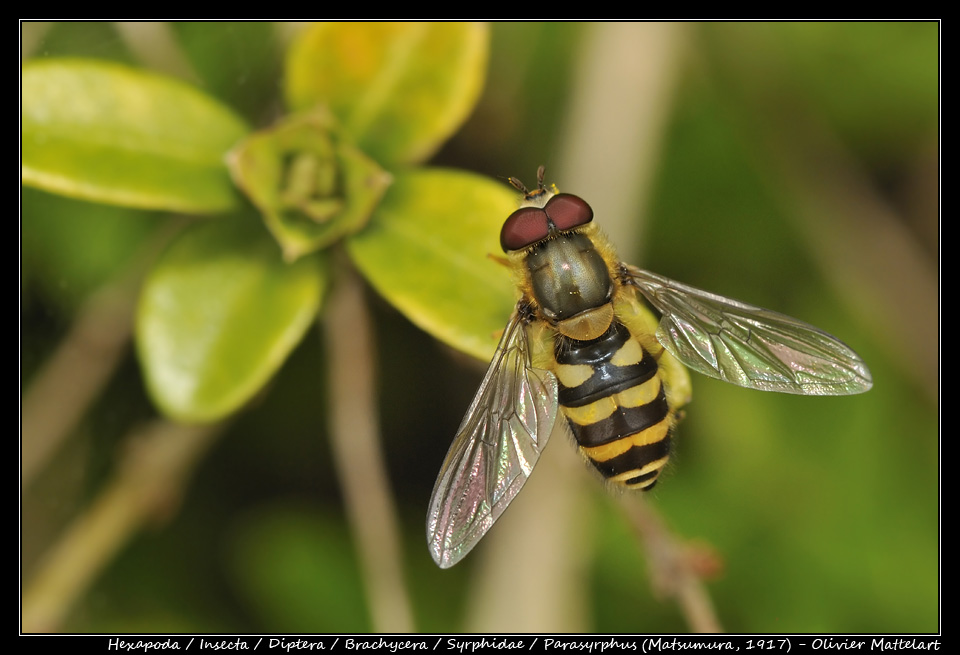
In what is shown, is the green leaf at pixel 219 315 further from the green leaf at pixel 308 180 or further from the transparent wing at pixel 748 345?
the transparent wing at pixel 748 345

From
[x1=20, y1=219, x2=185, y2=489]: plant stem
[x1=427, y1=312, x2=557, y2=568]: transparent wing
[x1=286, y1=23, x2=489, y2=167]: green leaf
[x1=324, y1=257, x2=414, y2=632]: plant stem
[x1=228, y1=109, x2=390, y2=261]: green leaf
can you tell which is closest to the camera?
[x1=427, y1=312, x2=557, y2=568]: transparent wing

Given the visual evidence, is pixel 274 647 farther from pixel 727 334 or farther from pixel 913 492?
pixel 913 492

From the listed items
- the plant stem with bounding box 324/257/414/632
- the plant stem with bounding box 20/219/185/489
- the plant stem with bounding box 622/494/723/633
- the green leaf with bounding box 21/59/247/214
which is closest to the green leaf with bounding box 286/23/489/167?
the green leaf with bounding box 21/59/247/214

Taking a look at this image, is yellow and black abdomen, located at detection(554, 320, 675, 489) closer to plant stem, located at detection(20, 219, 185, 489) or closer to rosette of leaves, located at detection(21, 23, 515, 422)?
rosette of leaves, located at detection(21, 23, 515, 422)

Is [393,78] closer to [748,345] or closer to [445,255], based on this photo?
[445,255]

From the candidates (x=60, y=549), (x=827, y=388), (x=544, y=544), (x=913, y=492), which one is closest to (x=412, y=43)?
(x=827, y=388)

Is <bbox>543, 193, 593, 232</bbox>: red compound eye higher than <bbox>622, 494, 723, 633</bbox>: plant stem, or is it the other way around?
<bbox>543, 193, 593, 232</bbox>: red compound eye

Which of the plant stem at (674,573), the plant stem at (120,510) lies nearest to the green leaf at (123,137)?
the plant stem at (120,510)

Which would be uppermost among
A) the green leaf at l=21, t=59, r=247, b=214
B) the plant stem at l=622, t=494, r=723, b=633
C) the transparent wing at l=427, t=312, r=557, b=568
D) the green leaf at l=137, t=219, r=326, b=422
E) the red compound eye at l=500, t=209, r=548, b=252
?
the green leaf at l=21, t=59, r=247, b=214

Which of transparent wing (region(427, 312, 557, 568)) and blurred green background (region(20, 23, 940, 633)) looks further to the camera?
blurred green background (region(20, 23, 940, 633))
